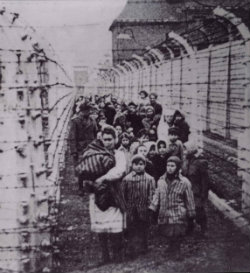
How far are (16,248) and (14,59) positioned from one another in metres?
1.43

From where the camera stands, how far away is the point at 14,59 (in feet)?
10.2

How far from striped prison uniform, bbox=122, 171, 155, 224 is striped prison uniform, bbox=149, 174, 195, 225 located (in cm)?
6

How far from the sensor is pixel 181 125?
15.7 feet

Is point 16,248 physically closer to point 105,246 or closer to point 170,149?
point 105,246

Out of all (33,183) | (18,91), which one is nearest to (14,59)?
(18,91)

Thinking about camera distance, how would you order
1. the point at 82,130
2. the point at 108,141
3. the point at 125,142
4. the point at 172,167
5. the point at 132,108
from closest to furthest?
1. the point at 172,167
2. the point at 108,141
3. the point at 125,142
4. the point at 82,130
5. the point at 132,108

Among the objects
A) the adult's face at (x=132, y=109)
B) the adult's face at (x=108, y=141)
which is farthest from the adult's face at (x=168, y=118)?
the adult's face at (x=108, y=141)

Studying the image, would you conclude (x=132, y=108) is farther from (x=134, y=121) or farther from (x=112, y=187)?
(x=112, y=187)

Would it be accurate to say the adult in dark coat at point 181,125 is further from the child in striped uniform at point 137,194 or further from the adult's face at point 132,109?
the child in striped uniform at point 137,194

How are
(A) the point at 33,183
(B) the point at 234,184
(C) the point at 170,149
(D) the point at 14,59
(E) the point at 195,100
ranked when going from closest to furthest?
1. (D) the point at 14,59
2. (A) the point at 33,183
3. (C) the point at 170,149
4. (B) the point at 234,184
5. (E) the point at 195,100

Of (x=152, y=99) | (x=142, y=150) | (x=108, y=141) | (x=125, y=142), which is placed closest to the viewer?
(x=108, y=141)

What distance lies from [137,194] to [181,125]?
1.54 m

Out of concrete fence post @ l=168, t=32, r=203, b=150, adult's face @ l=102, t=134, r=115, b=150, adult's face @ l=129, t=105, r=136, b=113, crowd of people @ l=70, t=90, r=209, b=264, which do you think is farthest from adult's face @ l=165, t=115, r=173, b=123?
adult's face @ l=102, t=134, r=115, b=150

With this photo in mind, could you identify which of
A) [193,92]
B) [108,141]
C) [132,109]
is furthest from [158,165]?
[193,92]
